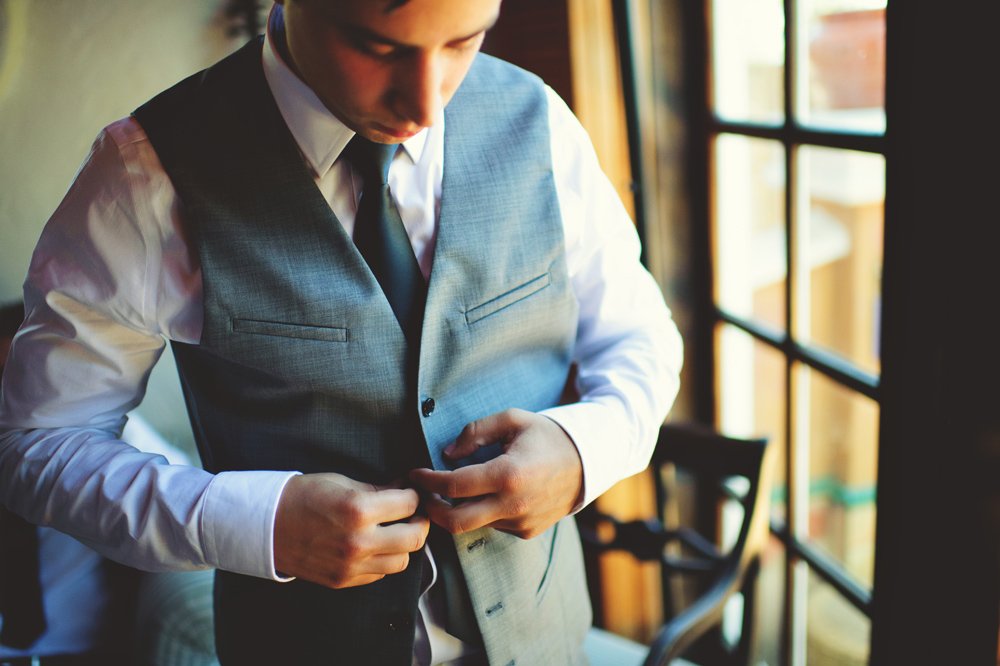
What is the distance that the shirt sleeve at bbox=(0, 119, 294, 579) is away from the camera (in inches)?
30.2

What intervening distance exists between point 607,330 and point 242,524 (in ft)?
1.80

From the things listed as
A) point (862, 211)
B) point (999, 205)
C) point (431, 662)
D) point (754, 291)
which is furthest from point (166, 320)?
point (862, 211)

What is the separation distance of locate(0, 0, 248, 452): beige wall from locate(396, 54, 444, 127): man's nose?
57cm

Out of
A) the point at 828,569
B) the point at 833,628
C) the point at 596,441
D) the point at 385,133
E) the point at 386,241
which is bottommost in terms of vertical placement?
the point at 833,628

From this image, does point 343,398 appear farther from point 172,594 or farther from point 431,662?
point 172,594

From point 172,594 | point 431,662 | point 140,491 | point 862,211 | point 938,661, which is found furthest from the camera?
point 862,211

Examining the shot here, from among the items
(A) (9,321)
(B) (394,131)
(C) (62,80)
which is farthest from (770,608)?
(C) (62,80)

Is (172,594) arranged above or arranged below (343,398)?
below

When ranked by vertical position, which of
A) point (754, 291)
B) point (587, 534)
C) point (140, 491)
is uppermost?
point (140, 491)

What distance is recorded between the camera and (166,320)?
0.81 meters

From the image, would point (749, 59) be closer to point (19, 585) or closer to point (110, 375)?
point (110, 375)

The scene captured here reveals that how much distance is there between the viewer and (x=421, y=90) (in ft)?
2.19

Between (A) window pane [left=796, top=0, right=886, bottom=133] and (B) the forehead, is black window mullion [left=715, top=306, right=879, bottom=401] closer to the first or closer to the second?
(A) window pane [left=796, top=0, right=886, bottom=133]

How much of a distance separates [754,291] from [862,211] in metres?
0.29
